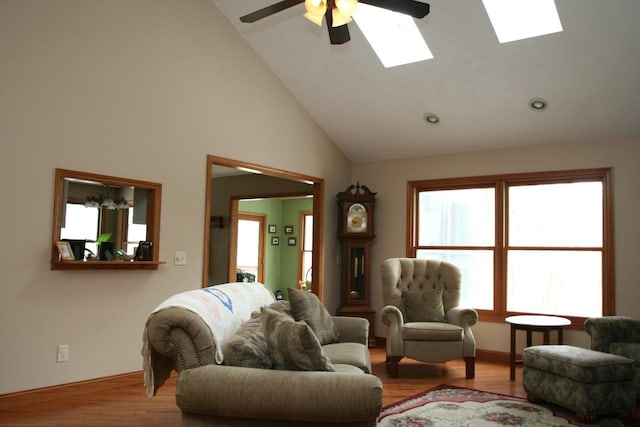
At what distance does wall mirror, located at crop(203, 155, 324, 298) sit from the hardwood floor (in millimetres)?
1207

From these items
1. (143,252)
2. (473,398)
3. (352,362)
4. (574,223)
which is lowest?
(473,398)

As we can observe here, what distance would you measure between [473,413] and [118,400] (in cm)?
254

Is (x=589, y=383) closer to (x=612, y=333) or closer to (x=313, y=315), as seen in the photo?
(x=612, y=333)

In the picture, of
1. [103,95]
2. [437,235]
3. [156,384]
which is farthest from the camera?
[437,235]

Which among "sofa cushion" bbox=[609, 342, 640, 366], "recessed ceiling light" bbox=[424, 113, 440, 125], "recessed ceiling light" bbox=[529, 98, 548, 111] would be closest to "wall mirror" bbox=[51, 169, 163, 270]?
"recessed ceiling light" bbox=[424, 113, 440, 125]

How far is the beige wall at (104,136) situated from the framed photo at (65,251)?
0.29 feet

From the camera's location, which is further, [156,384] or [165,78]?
[165,78]

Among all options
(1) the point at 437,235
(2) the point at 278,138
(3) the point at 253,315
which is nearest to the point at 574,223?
(1) the point at 437,235

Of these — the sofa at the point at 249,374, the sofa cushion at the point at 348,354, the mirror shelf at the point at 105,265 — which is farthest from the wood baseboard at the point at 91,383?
the sofa at the point at 249,374

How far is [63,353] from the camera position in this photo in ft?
12.7

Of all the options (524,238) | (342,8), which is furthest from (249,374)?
(524,238)

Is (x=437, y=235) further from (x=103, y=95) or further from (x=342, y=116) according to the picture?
(x=103, y=95)

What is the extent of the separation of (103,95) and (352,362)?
108 inches

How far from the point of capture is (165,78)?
461 centimetres
